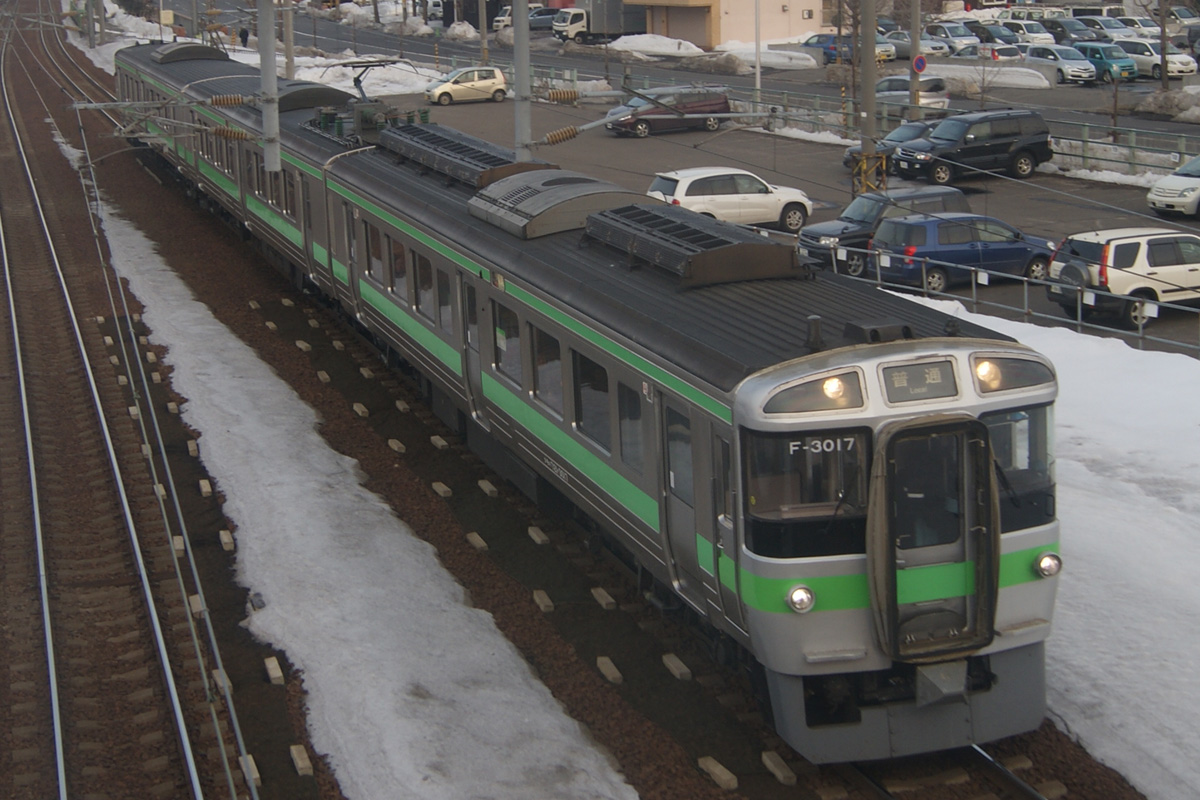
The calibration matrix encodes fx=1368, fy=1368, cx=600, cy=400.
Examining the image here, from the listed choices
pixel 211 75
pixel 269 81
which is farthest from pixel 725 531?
pixel 211 75

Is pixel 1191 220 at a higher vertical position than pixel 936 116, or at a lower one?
lower

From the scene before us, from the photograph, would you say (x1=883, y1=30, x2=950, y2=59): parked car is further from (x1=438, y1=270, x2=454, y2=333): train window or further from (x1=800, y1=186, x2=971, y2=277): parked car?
(x1=438, y1=270, x2=454, y2=333): train window

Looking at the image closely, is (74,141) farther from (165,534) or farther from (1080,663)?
(1080,663)

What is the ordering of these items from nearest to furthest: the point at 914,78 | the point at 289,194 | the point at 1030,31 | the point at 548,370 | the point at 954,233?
the point at 548,370 < the point at 289,194 < the point at 954,233 < the point at 914,78 < the point at 1030,31

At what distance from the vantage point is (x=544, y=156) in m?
36.6

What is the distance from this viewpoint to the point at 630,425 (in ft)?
29.8

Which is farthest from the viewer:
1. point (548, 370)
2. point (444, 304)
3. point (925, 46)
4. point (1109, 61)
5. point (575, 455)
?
point (925, 46)

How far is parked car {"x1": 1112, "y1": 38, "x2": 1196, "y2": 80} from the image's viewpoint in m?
43.8

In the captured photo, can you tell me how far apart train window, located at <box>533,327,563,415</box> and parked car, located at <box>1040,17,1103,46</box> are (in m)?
47.7

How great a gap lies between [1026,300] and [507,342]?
356 inches

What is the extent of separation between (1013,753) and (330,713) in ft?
14.0

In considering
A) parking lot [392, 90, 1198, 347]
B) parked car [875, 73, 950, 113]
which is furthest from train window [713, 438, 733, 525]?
parked car [875, 73, 950, 113]

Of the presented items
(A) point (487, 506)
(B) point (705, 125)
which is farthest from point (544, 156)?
(A) point (487, 506)

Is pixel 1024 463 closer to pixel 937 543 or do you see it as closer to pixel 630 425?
pixel 937 543
